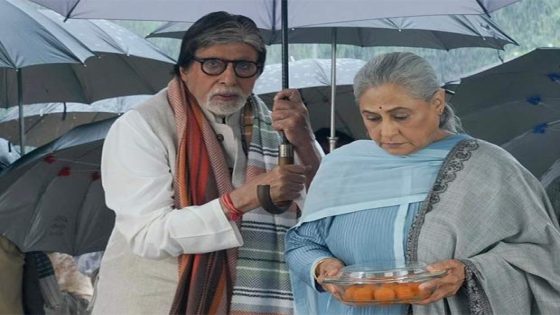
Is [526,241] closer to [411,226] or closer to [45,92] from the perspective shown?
[411,226]

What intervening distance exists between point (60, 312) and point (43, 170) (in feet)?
3.39

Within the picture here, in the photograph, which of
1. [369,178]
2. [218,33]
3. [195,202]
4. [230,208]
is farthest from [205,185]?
[369,178]

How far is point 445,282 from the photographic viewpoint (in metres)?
3.51

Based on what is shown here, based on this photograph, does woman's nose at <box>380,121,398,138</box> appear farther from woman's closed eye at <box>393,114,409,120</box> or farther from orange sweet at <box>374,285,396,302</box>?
orange sweet at <box>374,285,396,302</box>

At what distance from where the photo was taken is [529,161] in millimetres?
6980

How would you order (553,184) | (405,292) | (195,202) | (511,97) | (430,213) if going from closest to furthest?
(405,292), (430,213), (195,202), (553,184), (511,97)

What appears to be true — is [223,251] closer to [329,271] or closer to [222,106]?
[222,106]

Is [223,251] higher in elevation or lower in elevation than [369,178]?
lower

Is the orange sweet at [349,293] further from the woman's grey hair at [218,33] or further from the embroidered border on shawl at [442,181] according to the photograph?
the woman's grey hair at [218,33]

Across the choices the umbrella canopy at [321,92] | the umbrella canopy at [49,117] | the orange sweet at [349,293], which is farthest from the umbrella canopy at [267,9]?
the umbrella canopy at [49,117]

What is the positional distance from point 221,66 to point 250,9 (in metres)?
0.58

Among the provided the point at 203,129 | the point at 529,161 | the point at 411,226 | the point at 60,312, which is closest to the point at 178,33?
the point at 60,312

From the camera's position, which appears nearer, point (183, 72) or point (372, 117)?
point (372, 117)

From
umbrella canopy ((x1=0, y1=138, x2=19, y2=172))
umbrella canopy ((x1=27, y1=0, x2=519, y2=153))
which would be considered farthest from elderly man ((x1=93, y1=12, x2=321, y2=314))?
umbrella canopy ((x1=0, y1=138, x2=19, y2=172))
